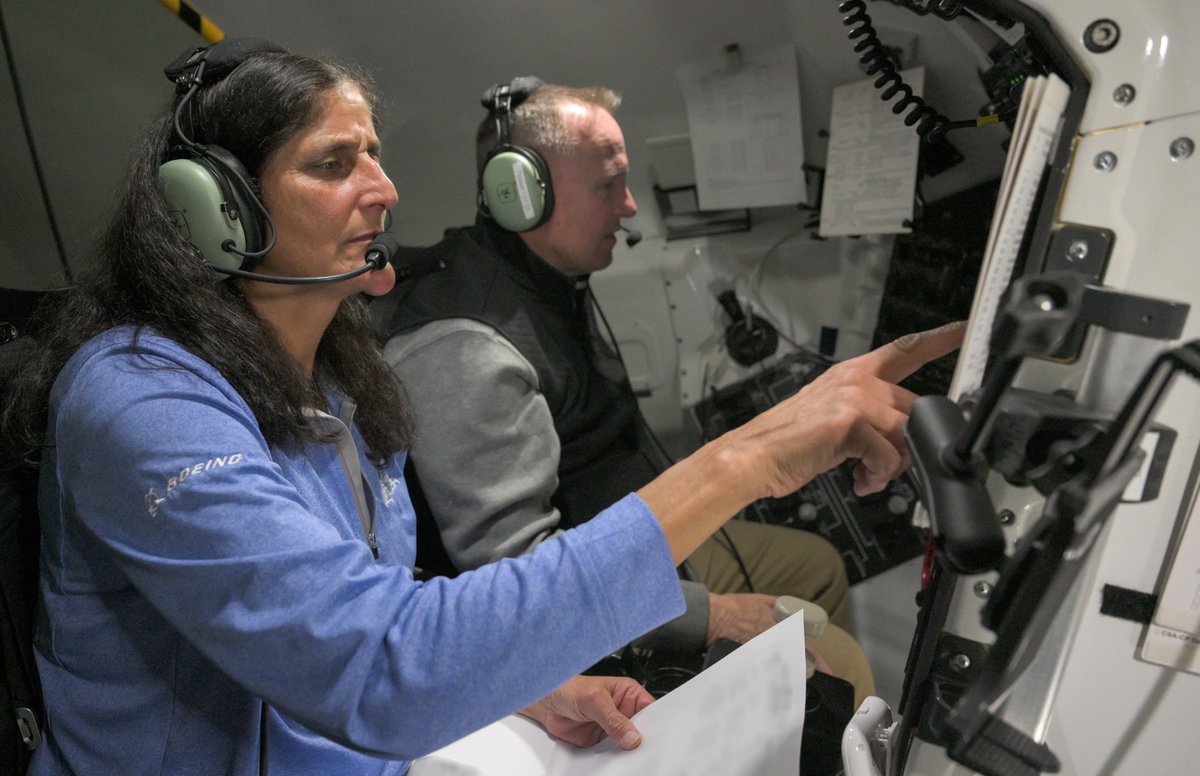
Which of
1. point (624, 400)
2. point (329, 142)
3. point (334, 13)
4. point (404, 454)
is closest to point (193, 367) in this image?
point (329, 142)

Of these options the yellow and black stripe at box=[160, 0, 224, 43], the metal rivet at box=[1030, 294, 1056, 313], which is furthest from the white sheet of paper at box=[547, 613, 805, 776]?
the yellow and black stripe at box=[160, 0, 224, 43]

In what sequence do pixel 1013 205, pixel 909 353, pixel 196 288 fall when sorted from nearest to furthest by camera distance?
pixel 1013 205 → pixel 909 353 → pixel 196 288

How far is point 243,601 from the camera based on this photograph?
28.0 inches

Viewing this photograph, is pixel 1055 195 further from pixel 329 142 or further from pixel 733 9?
pixel 733 9

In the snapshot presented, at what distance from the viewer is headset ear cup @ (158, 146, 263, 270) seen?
3.19 ft

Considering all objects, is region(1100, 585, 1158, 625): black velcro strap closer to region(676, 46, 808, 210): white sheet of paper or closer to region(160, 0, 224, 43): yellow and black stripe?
region(676, 46, 808, 210): white sheet of paper

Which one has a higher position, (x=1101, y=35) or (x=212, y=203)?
(x=1101, y=35)

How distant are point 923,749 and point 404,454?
91cm

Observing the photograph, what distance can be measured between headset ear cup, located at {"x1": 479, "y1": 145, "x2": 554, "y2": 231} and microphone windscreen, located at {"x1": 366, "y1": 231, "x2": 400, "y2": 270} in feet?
1.54

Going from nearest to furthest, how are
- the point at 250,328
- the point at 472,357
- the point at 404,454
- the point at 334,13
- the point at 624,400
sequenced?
the point at 250,328, the point at 404,454, the point at 472,357, the point at 624,400, the point at 334,13

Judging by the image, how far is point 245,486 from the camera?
75cm

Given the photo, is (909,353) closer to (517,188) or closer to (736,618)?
(736,618)

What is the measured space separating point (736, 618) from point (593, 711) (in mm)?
509

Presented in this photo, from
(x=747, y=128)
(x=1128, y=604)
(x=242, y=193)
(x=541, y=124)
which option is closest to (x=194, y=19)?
(x=541, y=124)
